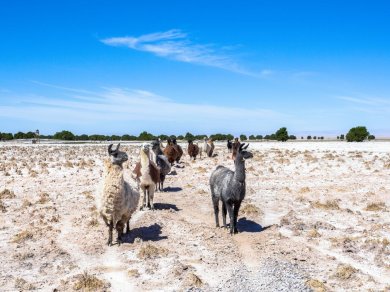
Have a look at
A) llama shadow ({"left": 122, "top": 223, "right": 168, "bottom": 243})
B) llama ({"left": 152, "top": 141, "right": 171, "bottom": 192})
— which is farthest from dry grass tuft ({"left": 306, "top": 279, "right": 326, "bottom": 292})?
llama ({"left": 152, "top": 141, "right": 171, "bottom": 192})

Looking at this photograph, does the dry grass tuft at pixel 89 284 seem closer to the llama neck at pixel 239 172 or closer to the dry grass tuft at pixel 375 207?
the llama neck at pixel 239 172

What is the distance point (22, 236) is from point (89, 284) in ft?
12.5

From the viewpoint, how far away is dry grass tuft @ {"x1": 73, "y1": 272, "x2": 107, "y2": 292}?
746 centimetres

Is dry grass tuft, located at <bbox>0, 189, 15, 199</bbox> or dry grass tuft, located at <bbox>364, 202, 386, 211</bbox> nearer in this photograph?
dry grass tuft, located at <bbox>364, 202, 386, 211</bbox>

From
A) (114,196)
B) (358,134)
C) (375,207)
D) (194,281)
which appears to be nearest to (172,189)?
(375,207)

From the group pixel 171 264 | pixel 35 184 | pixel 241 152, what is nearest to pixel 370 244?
pixel 241 152

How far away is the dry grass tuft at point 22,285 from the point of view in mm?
7590

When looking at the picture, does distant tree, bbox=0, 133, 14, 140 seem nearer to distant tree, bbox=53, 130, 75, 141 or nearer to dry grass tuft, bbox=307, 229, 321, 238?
distant tree, bbox=53, 130, 75, 141

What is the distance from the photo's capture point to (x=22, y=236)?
34.4ft

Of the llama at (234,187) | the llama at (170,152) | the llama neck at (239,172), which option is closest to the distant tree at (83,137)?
the llama at (170,152)

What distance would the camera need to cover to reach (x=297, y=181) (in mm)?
21609

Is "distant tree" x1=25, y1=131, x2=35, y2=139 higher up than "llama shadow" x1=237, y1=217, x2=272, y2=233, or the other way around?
"distant tree" x1=25, y1=131, x2=35, y2=139

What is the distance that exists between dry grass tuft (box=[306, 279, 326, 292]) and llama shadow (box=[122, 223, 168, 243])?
4146 mm

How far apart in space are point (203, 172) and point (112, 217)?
1586 cm
